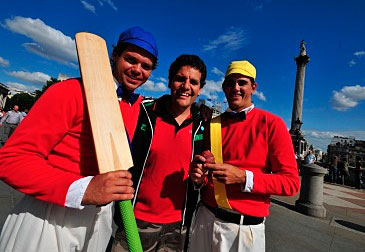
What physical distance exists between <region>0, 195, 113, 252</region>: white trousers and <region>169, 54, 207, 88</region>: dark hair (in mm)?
1483

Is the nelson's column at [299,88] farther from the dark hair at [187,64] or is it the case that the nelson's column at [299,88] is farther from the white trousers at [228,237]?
the white trousers at [228,237]

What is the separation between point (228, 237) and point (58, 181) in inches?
53.2

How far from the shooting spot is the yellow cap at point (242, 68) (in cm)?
212

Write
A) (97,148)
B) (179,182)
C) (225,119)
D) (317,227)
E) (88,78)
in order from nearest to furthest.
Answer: (97,148), (88,78), (179,182), (225,119), (317,227)

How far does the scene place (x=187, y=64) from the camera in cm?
225

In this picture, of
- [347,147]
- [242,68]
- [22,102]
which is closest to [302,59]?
[242,68]

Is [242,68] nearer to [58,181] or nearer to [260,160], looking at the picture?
[260,160]

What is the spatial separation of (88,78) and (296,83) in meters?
36.5

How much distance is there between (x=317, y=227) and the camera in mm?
5426

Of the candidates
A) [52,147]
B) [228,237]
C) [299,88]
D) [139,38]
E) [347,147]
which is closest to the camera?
[52,147]

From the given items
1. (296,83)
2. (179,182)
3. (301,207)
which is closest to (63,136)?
(179,182)

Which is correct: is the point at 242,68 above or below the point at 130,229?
above

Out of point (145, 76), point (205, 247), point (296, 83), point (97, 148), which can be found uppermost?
point (296, 83)

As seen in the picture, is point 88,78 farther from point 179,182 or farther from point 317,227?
point 317,227
